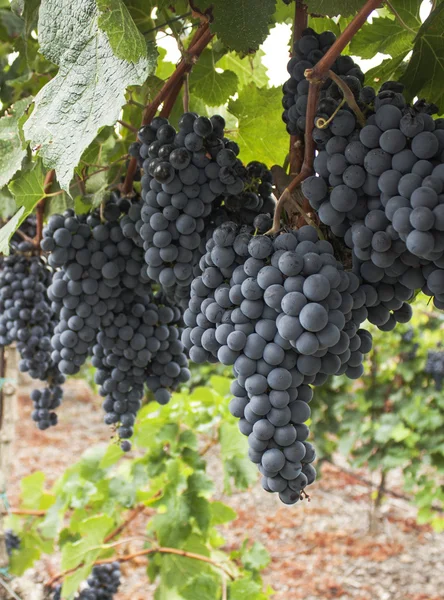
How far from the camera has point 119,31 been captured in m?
0.56

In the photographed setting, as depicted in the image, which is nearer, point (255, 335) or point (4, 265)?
→ point (255, 335)

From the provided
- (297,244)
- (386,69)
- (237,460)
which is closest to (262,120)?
(386,69)

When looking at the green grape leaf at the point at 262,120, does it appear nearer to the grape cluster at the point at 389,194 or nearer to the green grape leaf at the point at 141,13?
the green grape leaf at the point at 141,13

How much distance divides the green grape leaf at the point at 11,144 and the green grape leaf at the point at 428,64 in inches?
21.0

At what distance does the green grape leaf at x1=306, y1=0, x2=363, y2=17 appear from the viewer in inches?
27.0

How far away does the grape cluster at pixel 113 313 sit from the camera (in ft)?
3.01

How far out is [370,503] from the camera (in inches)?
196

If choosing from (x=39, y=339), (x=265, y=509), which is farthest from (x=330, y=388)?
(x=39, y=339)

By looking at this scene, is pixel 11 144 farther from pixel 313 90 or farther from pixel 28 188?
pixel 313 90

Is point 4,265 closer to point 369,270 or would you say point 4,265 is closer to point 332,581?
point 369,270

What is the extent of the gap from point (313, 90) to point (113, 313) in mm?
503

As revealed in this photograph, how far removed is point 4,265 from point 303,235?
0.83m

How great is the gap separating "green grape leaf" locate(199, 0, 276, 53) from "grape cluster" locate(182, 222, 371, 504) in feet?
0.90

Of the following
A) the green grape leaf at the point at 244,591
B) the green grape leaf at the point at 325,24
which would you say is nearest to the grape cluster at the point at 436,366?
the green grape leaf at the point at 244,591
